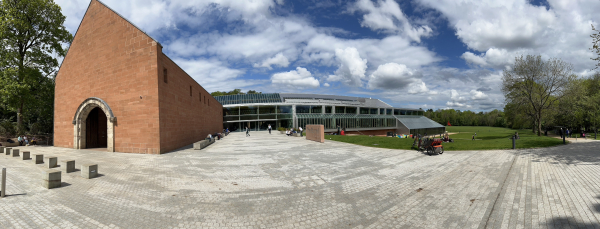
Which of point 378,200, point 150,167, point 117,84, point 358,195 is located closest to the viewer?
point 378,200

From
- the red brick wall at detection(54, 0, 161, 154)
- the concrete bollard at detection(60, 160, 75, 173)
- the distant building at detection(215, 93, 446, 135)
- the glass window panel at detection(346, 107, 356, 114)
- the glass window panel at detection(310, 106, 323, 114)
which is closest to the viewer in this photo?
the concrete bollard at detection(60, 160, 75, 173)

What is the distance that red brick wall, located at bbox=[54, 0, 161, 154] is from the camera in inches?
534

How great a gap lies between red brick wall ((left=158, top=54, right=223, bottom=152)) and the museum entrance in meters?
7.36

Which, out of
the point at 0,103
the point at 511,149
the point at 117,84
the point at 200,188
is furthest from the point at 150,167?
the point at 0,103

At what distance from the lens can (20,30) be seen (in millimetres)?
18906

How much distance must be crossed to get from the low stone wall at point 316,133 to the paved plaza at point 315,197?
969 centimetres

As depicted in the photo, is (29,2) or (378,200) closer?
(378,200)

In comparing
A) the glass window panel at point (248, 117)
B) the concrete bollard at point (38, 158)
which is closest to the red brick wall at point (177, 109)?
the concrete bollard at point (38, 158)

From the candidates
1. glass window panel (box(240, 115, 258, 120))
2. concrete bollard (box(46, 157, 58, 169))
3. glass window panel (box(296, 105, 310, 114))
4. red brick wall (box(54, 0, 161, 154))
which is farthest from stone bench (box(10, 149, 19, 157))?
glass window panel (box(296, 105, 310, 114))

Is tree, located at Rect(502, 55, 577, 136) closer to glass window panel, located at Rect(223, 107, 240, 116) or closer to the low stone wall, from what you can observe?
the low stone wall

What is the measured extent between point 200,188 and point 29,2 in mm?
26305

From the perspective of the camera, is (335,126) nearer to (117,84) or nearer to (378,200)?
(117,84)

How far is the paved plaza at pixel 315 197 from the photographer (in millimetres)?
4383

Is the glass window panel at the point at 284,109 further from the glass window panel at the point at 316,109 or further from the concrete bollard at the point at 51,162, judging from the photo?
the concrete bollard at the point at 51,162
